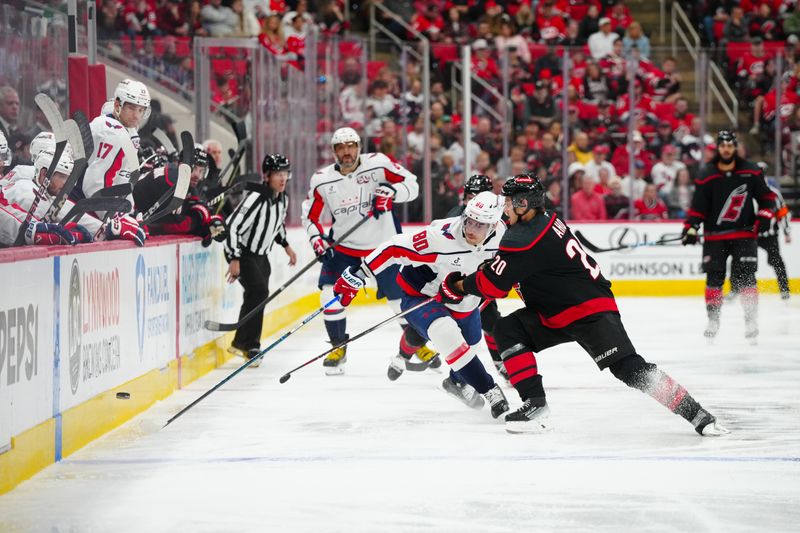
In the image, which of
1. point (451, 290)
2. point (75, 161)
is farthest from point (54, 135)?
point (451, 290)

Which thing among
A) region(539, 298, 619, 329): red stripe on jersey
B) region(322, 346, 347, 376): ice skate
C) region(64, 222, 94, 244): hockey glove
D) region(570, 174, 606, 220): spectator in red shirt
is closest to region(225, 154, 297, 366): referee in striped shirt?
region(322, 346, 347, 376): ice skate

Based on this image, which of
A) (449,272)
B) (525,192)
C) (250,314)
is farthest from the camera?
(250,314)

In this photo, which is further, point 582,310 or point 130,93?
point 130,93

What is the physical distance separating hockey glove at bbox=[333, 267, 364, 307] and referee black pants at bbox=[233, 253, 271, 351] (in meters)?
2.19

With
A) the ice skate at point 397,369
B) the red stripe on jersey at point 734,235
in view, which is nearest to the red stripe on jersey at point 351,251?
the ice skate at point 397,369

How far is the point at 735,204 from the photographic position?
843 centimetres

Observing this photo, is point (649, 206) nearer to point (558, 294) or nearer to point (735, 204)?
point (735, 204)

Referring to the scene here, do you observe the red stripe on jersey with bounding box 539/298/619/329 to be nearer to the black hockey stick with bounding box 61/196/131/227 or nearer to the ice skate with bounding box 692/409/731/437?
the ice skate with bounding box 692/409/731/437

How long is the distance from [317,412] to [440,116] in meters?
6.68

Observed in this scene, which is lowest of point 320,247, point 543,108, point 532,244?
point 320,247

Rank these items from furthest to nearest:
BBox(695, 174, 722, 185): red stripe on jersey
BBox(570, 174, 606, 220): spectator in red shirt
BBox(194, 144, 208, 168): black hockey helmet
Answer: BBox(570, 174, 606, 220): spectator in red shirt
BBox(695, 174, 722, 185): red stripe on jersey
BBox(194, 144, 208, 168): black hockey helmet

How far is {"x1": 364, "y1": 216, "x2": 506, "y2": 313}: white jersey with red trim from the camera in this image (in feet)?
18.4

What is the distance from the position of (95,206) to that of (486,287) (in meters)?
1.61

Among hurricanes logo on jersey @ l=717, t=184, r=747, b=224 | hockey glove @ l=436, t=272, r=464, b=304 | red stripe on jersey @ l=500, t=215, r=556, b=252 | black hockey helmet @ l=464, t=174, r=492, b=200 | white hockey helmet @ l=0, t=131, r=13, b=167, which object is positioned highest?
white hockey helmet @ l=0, t=131, r=13, b=167
